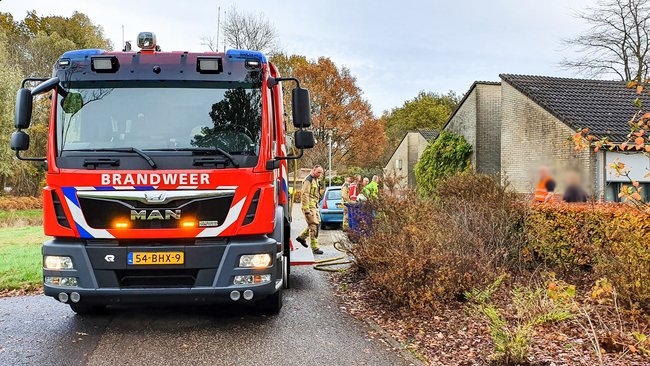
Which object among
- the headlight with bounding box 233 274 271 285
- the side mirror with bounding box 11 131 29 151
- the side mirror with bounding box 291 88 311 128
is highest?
the side mirror with bounding box 291 88 311 128

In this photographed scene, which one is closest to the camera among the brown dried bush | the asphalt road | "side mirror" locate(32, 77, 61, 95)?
the asphalt road

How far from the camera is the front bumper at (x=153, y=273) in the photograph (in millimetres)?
5109

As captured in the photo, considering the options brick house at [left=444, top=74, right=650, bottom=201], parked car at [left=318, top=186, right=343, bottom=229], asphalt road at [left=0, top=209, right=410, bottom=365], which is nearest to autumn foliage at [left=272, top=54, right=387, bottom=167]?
brick house at [left=444, top=74, right=650, bottom=201]

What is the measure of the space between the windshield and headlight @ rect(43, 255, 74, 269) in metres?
1.02

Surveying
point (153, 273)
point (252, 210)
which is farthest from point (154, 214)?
point (252, 210)

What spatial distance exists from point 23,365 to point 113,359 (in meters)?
0.75

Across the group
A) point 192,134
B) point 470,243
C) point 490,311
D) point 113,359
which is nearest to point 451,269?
point 470,243

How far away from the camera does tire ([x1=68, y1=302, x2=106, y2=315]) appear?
619 cm

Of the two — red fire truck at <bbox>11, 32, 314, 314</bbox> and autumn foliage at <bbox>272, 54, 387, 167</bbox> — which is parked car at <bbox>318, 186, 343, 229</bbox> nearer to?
red fire truck at <bbox>11, 32, 314, 314</bbox>

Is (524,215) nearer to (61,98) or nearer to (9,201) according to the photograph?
(61,98)

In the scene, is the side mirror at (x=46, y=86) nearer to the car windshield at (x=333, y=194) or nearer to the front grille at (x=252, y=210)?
the front grille at (x=252, y=210)

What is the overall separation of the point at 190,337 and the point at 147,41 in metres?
3.21

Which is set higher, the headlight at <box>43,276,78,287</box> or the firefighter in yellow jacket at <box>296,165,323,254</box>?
the firefighter in yellow jacket at <box>296,165,323,254</box>

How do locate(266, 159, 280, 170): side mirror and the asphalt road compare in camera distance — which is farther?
locate(266, 159, 280, 170): side mirror
